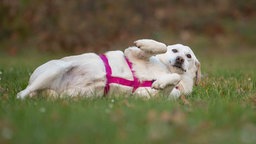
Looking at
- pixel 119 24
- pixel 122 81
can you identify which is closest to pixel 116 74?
pixel 122 81

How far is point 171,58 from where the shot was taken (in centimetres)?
672

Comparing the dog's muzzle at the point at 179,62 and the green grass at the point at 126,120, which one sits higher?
the dog's muzzle at the point at 179,62

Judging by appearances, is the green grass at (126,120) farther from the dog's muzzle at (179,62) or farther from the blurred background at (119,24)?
the blurred background at (119,24)

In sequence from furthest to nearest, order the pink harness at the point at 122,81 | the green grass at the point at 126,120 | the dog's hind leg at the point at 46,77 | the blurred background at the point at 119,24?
the blurred background at the point at 119,24 < the pink harness at the point at 122,81 < the dog's hind leg at the point at 46,77 < the green grass at the point at 126,120

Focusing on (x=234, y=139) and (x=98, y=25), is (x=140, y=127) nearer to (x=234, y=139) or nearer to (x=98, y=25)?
(x=234, y=139)

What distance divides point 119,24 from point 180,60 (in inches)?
470

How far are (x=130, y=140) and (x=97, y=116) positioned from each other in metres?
0.73

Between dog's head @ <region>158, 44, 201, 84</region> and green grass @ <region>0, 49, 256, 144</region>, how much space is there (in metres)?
0.50

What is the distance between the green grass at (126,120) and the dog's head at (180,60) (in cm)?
50

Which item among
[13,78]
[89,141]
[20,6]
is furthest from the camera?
[20,6]

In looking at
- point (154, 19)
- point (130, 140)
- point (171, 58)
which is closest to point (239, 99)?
point (171, 58)

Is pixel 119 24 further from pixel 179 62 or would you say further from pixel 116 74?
pixel 116 74

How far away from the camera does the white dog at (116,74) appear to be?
20.2 feet

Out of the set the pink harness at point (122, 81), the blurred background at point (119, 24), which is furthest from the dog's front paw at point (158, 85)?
the blurred background at point (119, 24)
